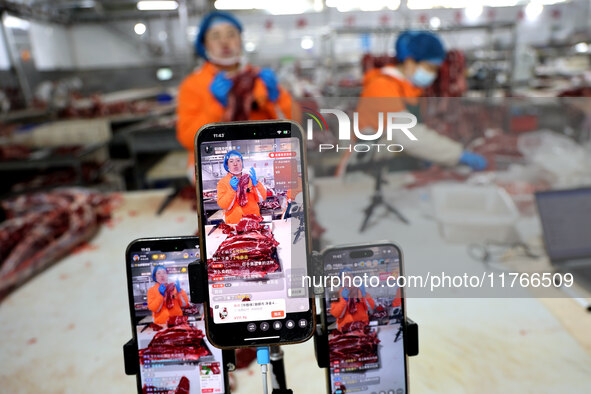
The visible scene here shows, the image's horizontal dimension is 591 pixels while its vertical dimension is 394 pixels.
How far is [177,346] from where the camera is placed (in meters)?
0.60

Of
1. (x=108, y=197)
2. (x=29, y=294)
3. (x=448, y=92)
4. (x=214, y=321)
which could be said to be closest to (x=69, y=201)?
(x=108, y=197)

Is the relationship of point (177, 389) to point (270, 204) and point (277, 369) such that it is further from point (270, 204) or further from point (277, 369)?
point (270, 204)

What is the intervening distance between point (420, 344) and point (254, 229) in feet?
1.01

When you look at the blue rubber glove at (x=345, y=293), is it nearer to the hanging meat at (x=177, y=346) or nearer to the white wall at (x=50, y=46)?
the hanging meat at (x=177, y=346)

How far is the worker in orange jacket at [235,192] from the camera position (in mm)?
505

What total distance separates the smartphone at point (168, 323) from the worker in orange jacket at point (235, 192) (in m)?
0.09

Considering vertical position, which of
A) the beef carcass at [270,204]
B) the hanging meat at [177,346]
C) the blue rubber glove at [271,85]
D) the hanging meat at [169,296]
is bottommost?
the hanging meat at [177,346]

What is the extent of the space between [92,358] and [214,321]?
48 centimetres

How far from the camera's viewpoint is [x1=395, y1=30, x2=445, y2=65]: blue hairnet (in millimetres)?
2084

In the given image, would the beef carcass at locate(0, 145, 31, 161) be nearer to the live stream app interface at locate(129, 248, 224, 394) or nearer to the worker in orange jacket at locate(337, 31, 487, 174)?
the worker in orange jacket at locate(337, 31, 487, 174)

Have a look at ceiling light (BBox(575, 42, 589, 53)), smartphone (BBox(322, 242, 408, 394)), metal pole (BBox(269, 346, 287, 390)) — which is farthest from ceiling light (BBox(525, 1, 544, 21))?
metal pole (BBox(269, 346, 287, 390))

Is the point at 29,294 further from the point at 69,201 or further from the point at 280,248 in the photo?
the point at 280,248

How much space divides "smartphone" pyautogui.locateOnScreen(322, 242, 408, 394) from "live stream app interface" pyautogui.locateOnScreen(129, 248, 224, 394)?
17 cm

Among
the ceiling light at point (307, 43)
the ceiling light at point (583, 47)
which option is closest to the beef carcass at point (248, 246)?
the ceiling light at point (583, 47)
